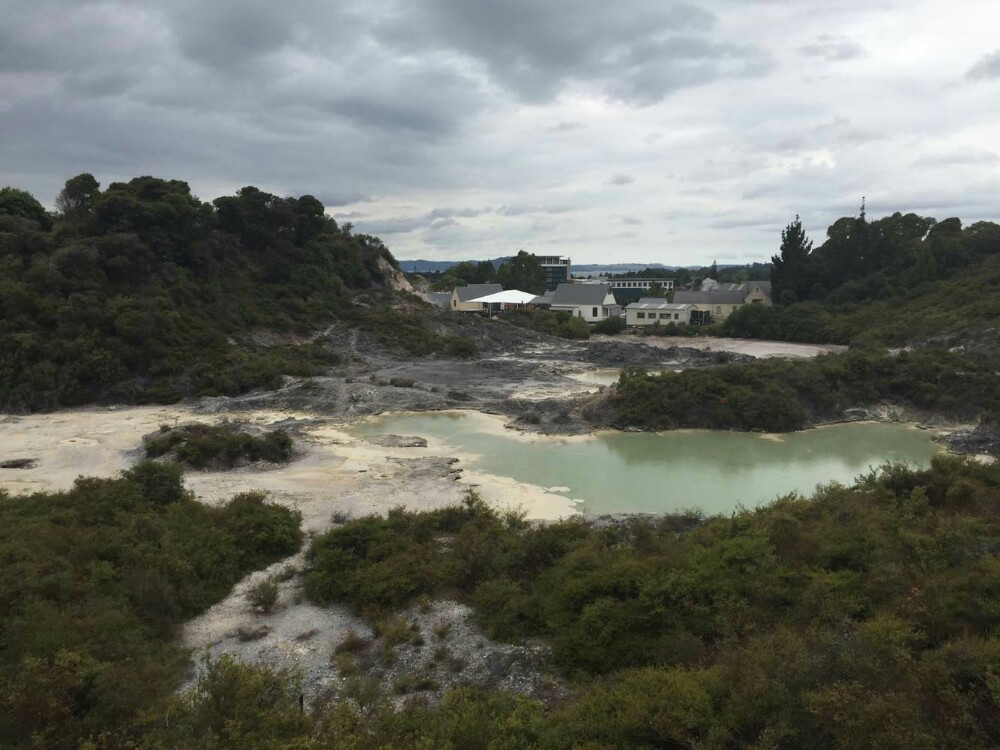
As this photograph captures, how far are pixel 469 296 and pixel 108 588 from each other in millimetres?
53962

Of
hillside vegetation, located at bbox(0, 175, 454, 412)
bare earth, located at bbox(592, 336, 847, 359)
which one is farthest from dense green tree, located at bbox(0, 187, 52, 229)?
bare earth, located at bbox(592, 336, 847, 359)

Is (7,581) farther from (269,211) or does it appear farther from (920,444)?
(269,211)

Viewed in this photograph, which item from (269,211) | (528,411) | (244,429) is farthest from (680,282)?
(244,429)

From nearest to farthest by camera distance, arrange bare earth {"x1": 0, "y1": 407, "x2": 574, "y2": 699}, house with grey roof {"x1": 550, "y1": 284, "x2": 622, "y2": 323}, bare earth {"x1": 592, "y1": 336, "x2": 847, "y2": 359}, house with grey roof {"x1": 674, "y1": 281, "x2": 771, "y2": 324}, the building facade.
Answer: bare earth {"x1": 0, "y1": 407, "x2": 574, "y2": 699} → bare earth {"x1": 592, "y1": 336, "x2": 847, "y2": 359} → house with grey roof {"x1": 674, "y1": 281, "x2": 771, "y2": 324} → house with grey roof {"x1": 550, "y1": 284, "x2": 622, "y2": 323} → the building facade

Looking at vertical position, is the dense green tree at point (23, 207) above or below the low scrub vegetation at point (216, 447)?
above

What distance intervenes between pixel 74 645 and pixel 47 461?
1254 cm

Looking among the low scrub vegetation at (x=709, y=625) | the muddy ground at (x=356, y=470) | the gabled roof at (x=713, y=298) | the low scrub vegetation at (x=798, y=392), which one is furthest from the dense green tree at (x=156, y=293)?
the gabled roof at (x=713, y=298)

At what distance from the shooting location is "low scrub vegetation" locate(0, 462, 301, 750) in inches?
251

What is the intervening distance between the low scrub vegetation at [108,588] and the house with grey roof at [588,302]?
49293 millimetres

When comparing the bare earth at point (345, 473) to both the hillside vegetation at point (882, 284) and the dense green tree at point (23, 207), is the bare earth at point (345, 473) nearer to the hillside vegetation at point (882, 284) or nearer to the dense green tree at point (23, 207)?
the hillside vegetation at point (882, 284)

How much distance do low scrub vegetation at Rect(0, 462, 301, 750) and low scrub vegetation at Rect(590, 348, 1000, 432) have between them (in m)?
13.8

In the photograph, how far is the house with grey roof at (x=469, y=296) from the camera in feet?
199

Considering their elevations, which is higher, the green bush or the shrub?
the green bush

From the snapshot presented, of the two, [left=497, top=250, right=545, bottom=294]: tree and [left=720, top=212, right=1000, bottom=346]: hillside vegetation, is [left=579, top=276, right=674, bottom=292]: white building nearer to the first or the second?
[left=497, top=250, right=545, bottom=294]: tree
